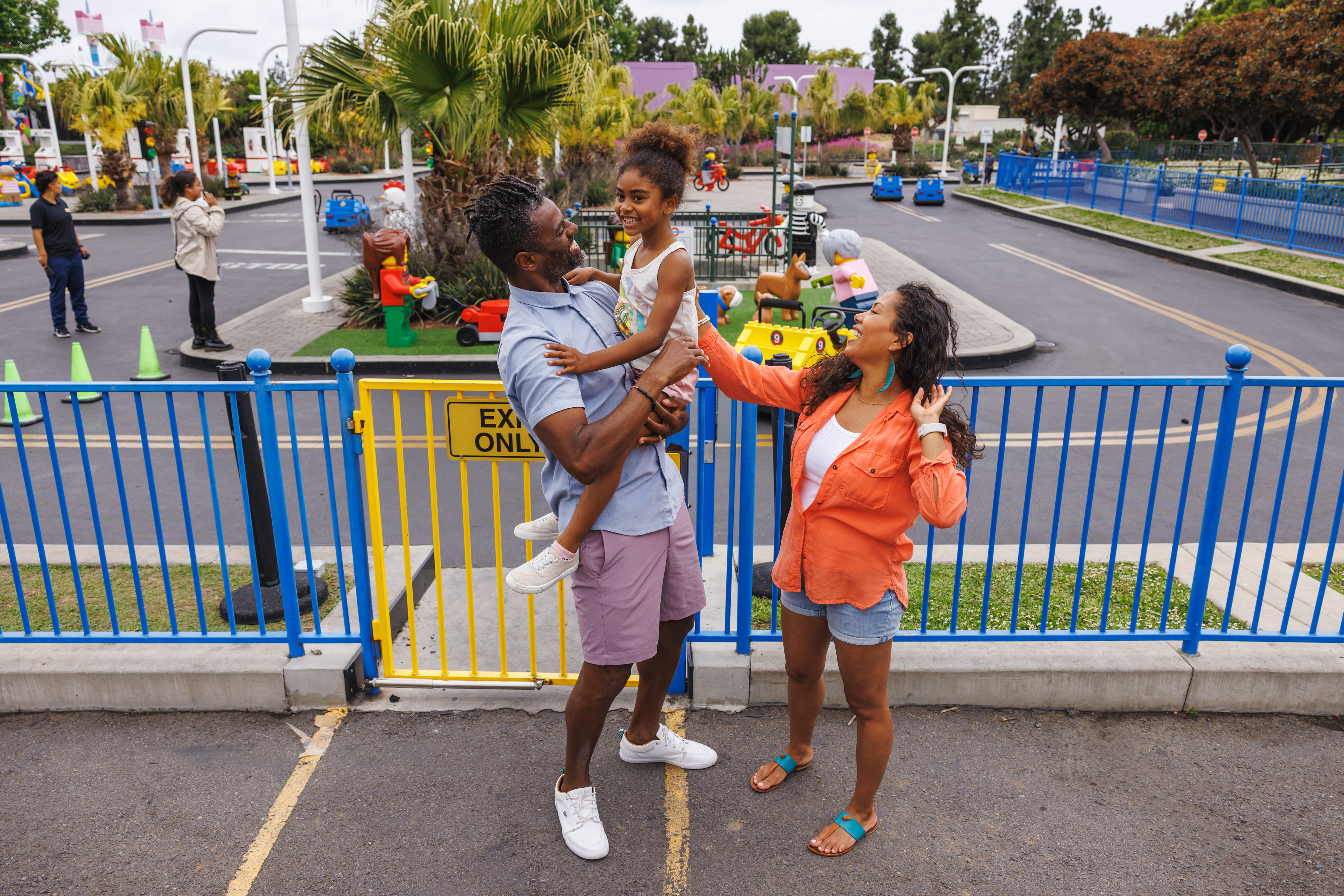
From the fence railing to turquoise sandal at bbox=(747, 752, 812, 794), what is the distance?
19185mm

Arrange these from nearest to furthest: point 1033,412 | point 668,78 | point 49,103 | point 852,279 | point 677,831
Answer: point 677,831
point 852,279
point 1033,412
point 49,103
point 668,78

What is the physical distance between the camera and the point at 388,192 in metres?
13.6

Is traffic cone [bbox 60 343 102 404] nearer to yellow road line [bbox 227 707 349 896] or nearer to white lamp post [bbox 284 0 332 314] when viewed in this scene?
white lamp post [bbox 284 0 332 314]

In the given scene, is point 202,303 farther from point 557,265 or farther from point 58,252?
point 557,265

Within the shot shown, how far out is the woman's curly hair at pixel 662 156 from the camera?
286cm

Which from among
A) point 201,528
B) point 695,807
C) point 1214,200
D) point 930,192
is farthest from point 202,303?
point 930,192

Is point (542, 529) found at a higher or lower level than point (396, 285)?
higher

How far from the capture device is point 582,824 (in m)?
3.05

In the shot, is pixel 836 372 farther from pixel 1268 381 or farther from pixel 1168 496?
pixel 1168 496

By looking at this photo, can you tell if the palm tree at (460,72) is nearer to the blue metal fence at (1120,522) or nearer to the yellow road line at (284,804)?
the blue metal fence at (1120,522)

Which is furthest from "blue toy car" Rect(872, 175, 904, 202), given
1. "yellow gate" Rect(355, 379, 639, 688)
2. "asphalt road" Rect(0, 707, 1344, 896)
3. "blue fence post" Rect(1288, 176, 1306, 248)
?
"asphalt road" Rect(0, 707, 1344, 896)

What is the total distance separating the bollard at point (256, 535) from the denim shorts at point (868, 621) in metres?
2.50

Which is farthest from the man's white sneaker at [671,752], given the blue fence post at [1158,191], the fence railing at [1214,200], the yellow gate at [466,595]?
the blue fence post at [1158,191]

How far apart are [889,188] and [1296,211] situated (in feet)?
53.5
